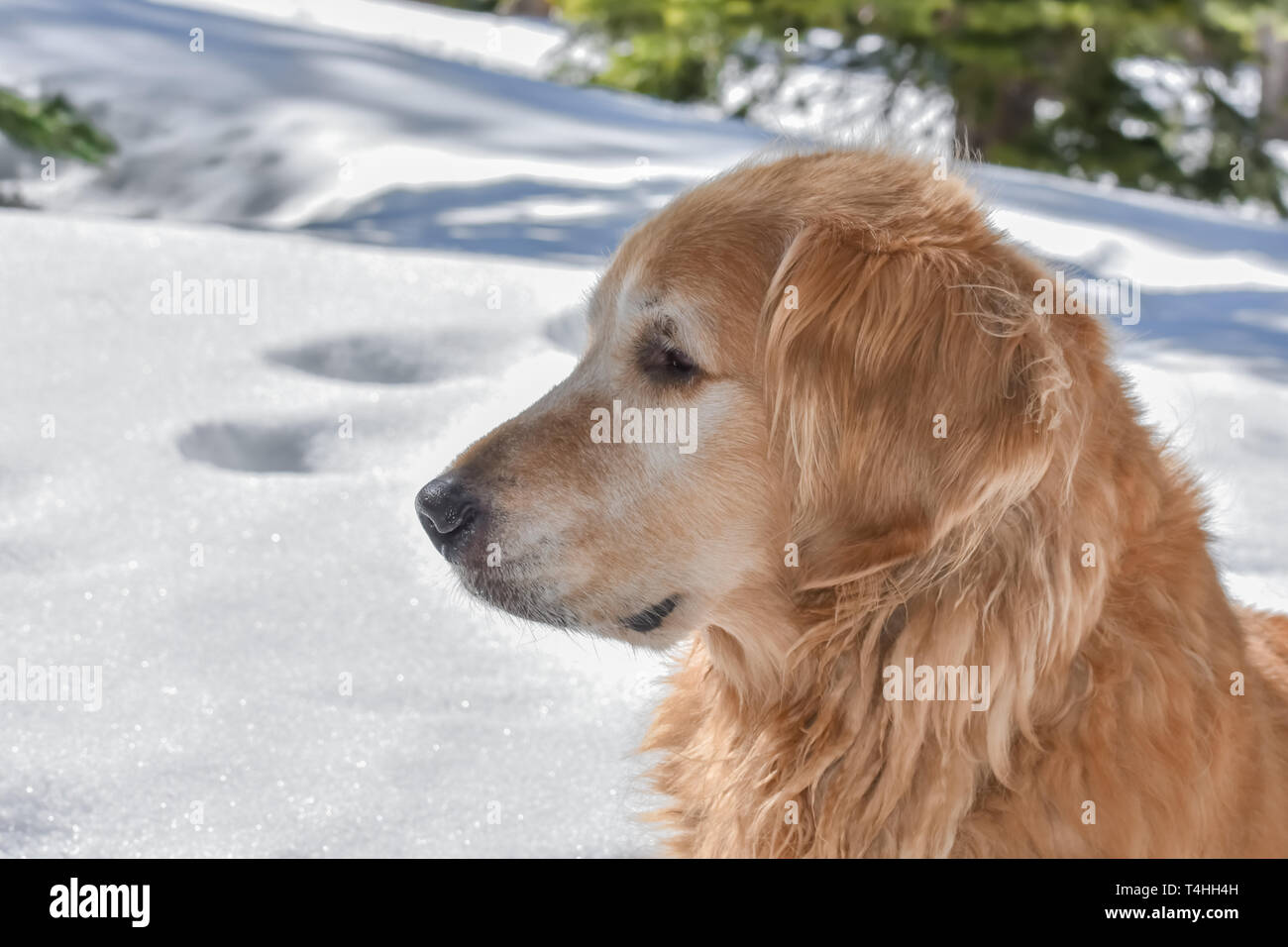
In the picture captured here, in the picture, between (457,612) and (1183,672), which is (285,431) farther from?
(1183,672)

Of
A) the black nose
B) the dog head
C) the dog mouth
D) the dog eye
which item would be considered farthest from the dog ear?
the black nose

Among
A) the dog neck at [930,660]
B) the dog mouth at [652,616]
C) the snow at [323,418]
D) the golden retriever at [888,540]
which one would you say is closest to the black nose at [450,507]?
the golden retriever at [888,540]

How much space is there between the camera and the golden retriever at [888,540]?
216 centimetres

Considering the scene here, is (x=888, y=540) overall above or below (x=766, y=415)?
below

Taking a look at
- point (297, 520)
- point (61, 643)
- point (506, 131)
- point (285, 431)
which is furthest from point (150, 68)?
point (61, 643)

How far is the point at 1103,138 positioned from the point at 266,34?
787 centimetres

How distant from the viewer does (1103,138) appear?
12430mm

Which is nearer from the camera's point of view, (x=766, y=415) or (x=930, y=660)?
(x=930, y=660)

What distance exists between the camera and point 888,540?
2.18 meters

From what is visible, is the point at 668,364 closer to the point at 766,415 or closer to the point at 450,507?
the point at 766,415

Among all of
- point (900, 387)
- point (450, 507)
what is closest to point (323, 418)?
point (450, 507)

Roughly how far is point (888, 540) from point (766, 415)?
1.12 feet

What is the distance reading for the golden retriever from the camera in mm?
2160

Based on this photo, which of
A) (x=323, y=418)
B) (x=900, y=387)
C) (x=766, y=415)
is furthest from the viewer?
(x=323, y=418)
